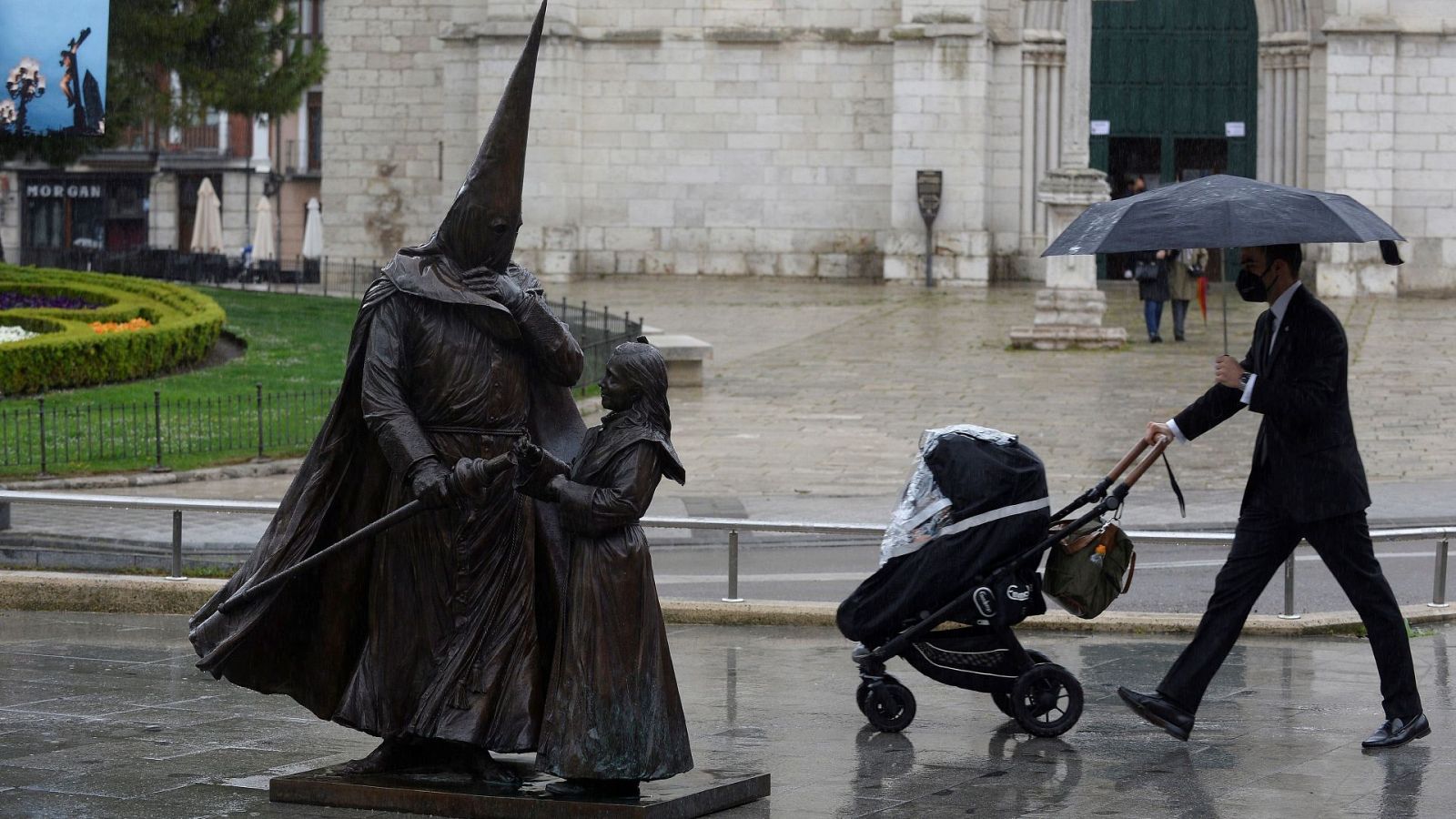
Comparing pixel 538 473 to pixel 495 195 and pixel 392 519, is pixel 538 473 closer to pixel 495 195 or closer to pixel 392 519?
pixel 392 519

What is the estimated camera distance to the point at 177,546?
10.5 meters

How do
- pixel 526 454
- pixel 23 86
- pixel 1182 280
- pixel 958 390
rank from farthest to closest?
pixel 23 86 → pixel 1182 280 → pixel 958 390 → pixel 526 454

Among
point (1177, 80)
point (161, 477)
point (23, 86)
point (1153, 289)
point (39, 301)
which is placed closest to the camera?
point (161, 477)

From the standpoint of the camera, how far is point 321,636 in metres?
6.45

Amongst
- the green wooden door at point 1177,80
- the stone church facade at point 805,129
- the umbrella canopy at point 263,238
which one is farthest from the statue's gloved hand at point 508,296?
the umbrella canopy at point 263,238

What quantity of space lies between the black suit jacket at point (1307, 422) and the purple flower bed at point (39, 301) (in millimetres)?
20603

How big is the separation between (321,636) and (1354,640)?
5254 millimetres

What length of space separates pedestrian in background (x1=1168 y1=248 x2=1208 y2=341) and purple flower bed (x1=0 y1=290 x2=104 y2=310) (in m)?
13.4

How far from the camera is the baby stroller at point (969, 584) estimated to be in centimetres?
751

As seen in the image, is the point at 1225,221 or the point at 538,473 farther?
the point at 1225,221

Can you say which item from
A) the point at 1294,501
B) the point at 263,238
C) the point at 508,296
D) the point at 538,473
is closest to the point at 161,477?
the point at 508,296

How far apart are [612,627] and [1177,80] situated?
31.6 m

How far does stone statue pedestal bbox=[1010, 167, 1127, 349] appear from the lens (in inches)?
966

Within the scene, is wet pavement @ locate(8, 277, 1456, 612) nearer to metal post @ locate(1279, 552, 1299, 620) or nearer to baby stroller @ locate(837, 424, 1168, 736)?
metal post @ locate(1279, 552, 1299, 620)
